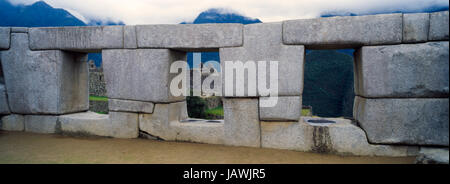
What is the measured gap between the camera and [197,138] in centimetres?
393

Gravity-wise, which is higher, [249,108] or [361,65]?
[361,65]

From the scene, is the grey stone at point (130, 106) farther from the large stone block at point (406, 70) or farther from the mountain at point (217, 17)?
the mountain at point (217, 17)

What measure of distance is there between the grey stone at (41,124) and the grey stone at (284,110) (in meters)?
3.84

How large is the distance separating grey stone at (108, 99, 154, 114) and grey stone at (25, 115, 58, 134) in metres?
1.25

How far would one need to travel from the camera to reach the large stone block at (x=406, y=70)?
297 centimetres

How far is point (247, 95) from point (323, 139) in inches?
48.1

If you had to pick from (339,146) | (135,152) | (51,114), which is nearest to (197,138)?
(135,152)

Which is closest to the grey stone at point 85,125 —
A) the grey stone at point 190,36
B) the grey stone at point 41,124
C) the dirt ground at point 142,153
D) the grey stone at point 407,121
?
the grey stone at point 41,124

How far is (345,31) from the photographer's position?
325cm

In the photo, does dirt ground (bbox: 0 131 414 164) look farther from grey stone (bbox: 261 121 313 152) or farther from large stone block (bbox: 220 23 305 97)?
large stone block (bbox: 220 23 305 97)

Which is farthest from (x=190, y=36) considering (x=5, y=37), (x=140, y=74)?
(x=5, y=37)

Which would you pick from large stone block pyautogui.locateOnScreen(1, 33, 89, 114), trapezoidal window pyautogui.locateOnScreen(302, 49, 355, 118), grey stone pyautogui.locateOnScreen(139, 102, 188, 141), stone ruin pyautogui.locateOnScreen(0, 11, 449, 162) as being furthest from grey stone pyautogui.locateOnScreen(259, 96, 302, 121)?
trapezoidal window pyautogui.locateOnScreen(302, 49, 355, 118)
